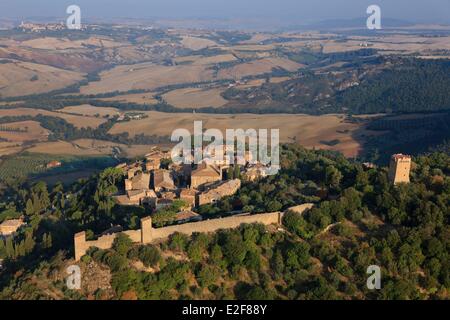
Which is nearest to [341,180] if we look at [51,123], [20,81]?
[51,123]

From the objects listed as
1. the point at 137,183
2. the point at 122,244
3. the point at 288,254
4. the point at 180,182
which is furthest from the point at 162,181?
the point at 288,254

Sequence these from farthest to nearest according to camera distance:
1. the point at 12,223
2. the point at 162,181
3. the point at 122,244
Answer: the point at 12,223 < the point at 162,181 < the point at 122,244

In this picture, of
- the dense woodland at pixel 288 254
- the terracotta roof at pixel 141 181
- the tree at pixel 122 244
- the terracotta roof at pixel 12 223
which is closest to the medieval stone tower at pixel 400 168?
the dense woodland at pixel 288 254

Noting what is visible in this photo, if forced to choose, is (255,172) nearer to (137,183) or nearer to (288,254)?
(137,183)

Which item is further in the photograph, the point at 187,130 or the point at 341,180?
the point at 187,130
